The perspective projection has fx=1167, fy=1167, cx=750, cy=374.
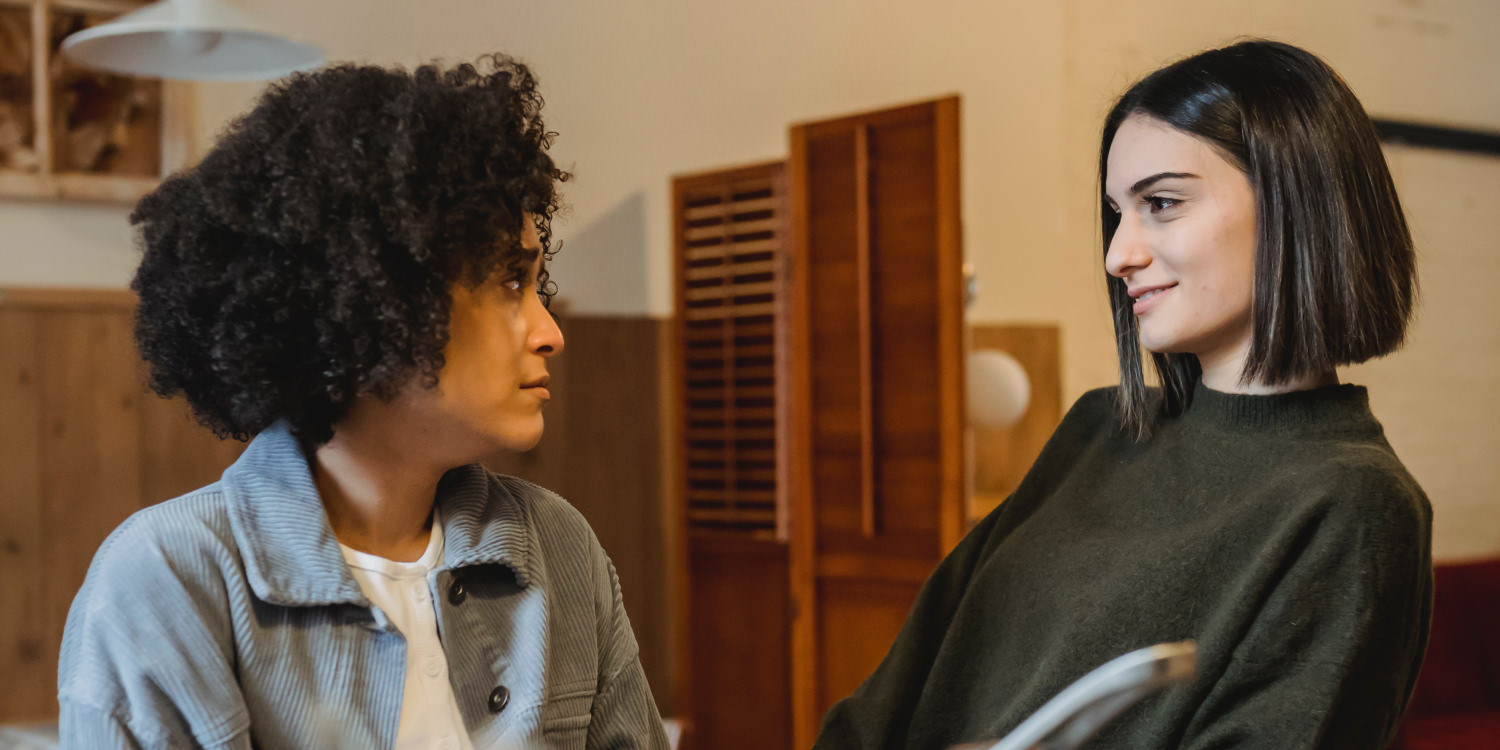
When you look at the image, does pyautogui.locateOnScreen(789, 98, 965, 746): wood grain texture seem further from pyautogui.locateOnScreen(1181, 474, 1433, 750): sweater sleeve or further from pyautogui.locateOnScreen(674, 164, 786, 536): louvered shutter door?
pyautogui.locateOnScreen(1181, 474, 1433, 750): sweater sleeve

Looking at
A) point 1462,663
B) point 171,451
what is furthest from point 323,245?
point 1462,663

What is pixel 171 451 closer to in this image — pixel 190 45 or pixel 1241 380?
pixel 190 45

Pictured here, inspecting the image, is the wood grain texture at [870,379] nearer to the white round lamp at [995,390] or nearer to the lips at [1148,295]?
the white round lamp at [995,390]

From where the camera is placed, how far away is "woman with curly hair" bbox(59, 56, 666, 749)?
90 cm

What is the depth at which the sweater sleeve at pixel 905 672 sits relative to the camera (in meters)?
1.25

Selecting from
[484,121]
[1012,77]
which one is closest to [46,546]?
[484,121]

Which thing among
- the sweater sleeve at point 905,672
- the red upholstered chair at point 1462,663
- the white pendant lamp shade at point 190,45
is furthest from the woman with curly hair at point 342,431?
the red upholstered chair at point 1462,663

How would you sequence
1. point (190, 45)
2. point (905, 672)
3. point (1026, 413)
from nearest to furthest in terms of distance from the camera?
1. point (905, 672)
2. point (190, 45)
3. point (1026, 413)

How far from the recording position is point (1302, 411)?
Answer: 1120mm

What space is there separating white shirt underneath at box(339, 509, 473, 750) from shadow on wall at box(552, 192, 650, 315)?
2615 mm

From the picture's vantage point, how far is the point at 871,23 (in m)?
4.05

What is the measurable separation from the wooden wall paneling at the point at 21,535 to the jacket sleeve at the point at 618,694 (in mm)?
2353

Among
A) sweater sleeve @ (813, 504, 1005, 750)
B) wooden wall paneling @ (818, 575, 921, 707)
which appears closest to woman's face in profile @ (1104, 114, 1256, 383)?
sweater sleeve @ (813, 504, 1005, 750)

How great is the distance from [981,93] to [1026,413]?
1158 millimetres
